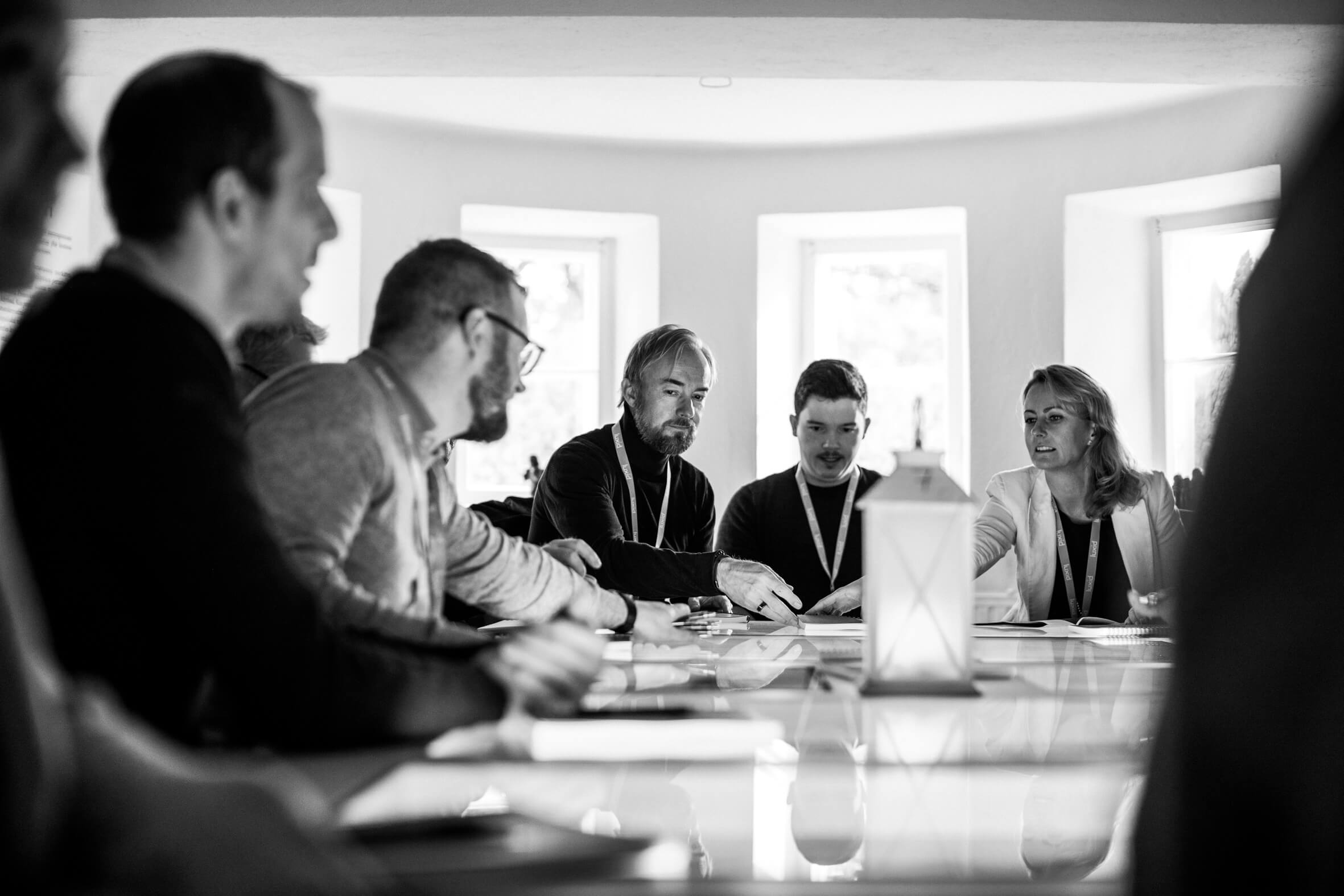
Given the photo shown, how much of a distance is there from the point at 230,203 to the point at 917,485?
2.98 ft

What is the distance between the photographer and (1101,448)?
4191 mm

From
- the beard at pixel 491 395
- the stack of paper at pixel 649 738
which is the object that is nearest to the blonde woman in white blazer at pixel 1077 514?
the beard at pixel 491 395

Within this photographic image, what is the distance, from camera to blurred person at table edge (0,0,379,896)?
21.7 inches

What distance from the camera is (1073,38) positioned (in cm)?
420

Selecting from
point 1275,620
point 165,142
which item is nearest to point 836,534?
point 165,142

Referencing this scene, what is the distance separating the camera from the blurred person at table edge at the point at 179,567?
42.3 inches

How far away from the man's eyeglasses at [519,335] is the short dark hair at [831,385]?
8.03ft

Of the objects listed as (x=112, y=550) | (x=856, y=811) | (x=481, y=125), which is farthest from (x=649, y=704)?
(x=481, y=125)

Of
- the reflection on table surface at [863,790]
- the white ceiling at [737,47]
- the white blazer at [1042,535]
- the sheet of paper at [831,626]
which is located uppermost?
the white ceiling at [737,47]

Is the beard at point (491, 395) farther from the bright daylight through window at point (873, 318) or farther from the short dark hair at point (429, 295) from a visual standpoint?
the bright daylight through window at point (873, 318)

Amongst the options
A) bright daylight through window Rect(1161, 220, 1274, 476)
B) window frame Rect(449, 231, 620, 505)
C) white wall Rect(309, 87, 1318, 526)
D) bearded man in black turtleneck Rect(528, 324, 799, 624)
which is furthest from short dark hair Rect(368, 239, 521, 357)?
bright daylight through window Rect(1161, 220, 1274, 476)

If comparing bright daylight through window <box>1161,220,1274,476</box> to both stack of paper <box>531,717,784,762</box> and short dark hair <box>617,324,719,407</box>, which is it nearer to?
short dark hair <box>617,324,719,407</box>

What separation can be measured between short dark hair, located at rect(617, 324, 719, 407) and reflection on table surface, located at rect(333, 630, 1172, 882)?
301 cm

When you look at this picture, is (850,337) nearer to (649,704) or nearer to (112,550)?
(649,704)
